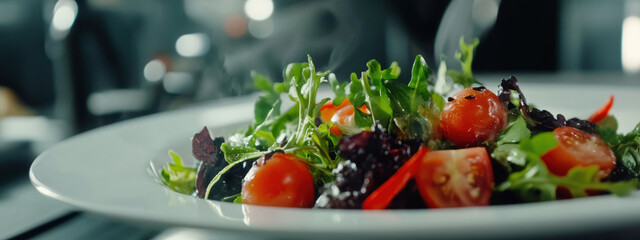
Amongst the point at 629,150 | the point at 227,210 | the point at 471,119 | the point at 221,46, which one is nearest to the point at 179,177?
the point at 227,210

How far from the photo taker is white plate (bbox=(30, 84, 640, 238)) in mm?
487

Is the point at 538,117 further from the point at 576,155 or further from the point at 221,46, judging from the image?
the point at 221,46

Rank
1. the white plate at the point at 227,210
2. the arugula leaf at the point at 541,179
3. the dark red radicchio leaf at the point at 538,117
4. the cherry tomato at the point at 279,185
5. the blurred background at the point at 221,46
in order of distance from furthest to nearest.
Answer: the blurred background at the point at 221,46 < the dark red radicchio leaf at the point at 538,117 < the cherry tomato at the point at 279,185 < the arugula leaf at the point at 541,179 < the white plate at the point at 227,210

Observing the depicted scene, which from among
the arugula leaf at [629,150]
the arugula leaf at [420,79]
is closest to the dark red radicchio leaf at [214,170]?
the arugula leaf at [420,79]

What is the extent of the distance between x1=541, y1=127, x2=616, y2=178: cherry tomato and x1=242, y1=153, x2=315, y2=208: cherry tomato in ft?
1.27

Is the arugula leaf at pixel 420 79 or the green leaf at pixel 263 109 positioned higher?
the arugula leaf at pixel 420 79

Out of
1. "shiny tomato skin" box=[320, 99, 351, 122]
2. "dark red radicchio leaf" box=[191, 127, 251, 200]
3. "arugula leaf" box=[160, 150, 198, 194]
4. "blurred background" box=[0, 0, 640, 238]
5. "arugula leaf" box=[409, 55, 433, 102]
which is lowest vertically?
"blurred background" box=[0, 0, 640, 238]

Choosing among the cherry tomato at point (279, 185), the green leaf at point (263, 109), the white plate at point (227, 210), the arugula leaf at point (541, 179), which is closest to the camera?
the white plate at point (227, 210)

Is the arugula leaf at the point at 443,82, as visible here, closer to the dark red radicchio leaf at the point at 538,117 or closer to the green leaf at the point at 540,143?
the dark red radicchio leaf at the point at 538,117

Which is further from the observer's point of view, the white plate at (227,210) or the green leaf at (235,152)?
the green leaf at (235,152)

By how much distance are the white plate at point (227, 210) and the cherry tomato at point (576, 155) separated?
0.58 feet

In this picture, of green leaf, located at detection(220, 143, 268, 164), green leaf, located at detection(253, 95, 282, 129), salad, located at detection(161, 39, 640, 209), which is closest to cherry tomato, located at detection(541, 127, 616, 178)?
salad, located at detection(161, 39, 640, 209)

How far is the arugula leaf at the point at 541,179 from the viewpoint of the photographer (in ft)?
2.29

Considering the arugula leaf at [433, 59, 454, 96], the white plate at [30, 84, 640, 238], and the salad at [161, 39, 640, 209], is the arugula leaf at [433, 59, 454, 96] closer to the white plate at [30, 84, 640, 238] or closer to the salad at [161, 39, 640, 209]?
the salad at [161, 39, 640, 209]
